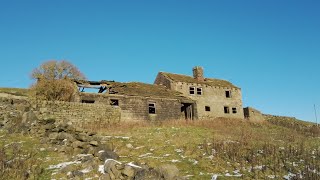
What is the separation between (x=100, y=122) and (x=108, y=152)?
10734 mm

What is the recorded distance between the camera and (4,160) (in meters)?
12.6

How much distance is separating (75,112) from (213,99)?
2197 cm

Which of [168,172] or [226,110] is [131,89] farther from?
[168,172]

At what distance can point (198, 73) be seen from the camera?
42.4 meters

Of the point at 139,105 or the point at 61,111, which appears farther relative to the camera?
the point at 139,105

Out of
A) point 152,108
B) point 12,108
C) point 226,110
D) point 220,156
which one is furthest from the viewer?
point 226,110

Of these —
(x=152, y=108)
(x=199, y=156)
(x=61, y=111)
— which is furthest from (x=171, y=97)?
(x=199, y=156)

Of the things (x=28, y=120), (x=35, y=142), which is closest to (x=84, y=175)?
(x=35, y=142)

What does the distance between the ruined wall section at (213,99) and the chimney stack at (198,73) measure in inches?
87.9

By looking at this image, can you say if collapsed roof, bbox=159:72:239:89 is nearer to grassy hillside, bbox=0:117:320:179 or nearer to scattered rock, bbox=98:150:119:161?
grassy hillside, bbox=0:117:320:179

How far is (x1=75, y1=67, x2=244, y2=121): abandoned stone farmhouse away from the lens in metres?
29.6

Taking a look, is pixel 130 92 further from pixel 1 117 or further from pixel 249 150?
pixel 249 150

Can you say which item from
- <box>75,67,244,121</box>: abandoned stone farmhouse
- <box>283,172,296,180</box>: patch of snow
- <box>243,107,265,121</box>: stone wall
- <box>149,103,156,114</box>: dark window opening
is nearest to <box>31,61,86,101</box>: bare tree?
<box>75,67,244,121</box>: abandoned stone farmhouse

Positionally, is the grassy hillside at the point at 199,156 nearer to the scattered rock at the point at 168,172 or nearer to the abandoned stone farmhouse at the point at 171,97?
the scattered rock at the point at 168,172
